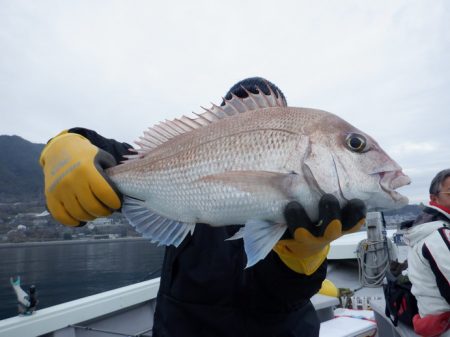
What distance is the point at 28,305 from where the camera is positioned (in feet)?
10.8

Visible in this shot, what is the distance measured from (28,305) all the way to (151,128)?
8.87 ft

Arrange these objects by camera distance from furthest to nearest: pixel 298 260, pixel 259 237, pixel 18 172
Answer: pixel 18 172 → pixel 298 260 → pixel 259 237

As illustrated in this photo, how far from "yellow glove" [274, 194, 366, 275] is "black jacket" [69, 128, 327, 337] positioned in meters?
0.22

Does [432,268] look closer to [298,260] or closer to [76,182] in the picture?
[298,260]

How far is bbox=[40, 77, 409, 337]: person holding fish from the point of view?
1.46 m

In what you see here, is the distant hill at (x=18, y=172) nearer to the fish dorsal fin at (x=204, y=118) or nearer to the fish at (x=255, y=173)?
the fish dorsal fin at (x=204, y=118)

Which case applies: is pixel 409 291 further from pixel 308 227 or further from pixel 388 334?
pixel 308 227

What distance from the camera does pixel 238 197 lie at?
152 cm

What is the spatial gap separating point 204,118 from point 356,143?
84 centimetres

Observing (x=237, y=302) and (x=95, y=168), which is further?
(x=237, y=302)

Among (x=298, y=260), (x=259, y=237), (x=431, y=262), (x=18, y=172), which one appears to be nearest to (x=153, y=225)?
(x=259, y=237)

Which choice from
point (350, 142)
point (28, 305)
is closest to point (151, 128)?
point (350, 142)

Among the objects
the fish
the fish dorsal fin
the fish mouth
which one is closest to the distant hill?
the fish dorsal fin

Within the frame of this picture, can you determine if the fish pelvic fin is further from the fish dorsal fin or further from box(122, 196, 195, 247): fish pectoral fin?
the fish dorsal fin
